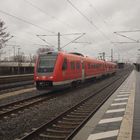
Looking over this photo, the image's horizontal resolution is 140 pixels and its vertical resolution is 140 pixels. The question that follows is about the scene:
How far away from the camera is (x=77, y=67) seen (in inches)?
955

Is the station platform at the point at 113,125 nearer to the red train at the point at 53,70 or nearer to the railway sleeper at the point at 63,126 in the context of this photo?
the railway sleeper at the point at 63,126

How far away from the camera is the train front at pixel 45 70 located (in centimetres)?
→ 1908

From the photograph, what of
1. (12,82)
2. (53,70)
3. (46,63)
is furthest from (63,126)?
(12,82)

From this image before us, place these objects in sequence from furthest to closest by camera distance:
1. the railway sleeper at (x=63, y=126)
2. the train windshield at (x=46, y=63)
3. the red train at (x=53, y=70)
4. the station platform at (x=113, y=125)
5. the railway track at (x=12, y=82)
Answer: the railway track at (x=12, y=82) → the train windshield at (x=46, y=63) → the red train at (x=53, y=70) → the railway sleeper at (x=63, y=126) → the station platform at (x=113, y=125)

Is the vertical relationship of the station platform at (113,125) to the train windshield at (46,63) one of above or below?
below

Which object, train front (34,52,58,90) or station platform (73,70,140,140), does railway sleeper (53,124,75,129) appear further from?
train front (34,52,58,90)

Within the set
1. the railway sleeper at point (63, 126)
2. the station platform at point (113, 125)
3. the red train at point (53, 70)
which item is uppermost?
the red train at point (53, 70)

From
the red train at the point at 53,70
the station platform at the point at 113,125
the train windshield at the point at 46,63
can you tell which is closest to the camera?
the station platform at the point at 113,125

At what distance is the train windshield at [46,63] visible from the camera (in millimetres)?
19425

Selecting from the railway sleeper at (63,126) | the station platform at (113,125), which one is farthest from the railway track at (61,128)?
the station platform at (113,125)

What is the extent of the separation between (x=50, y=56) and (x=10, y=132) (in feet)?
37.2

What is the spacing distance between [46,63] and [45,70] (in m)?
0.51

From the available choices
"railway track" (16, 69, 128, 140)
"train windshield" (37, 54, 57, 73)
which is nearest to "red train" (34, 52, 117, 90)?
"train windshield" (37, 54, 57, 73)

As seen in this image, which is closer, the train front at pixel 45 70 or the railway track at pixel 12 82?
the train front at pixel 45 70
